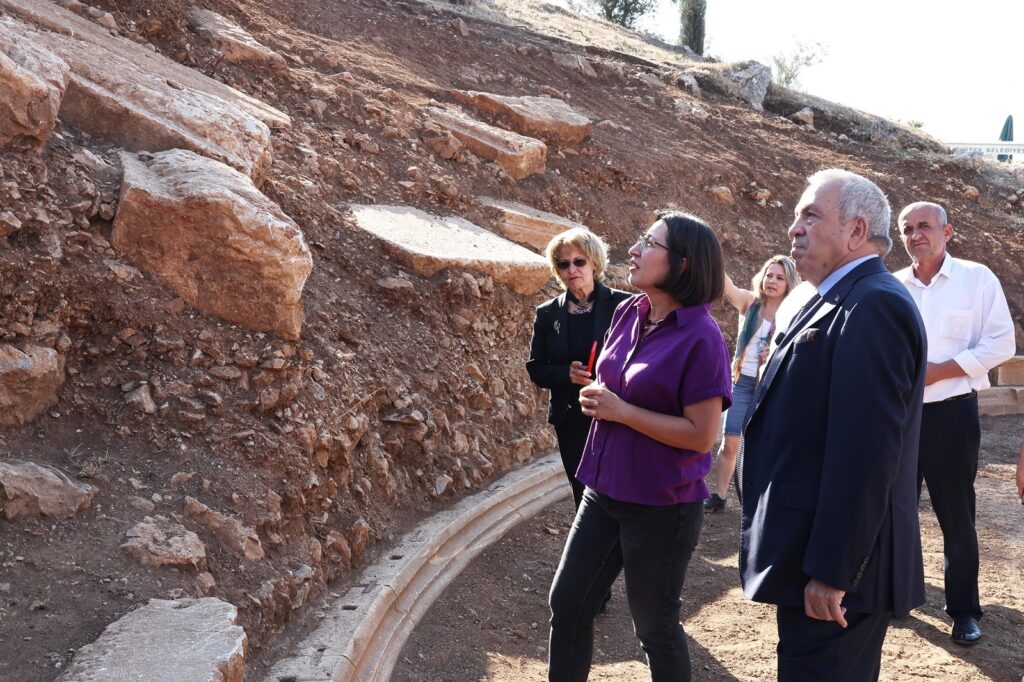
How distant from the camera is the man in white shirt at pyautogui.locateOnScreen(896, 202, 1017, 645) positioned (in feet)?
13.9

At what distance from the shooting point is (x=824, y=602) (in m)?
2.28

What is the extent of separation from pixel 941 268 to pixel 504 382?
3045 mm

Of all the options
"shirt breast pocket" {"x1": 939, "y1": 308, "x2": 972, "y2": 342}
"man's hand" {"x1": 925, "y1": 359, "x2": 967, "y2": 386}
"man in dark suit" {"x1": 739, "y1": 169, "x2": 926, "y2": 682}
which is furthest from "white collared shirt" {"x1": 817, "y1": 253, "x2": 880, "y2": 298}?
"shirt breast pocket" {"x1": 939, "y1": 308, "x2": 972, "y2": 342}

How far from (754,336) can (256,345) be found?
2893mm

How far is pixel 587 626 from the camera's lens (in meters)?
3.10

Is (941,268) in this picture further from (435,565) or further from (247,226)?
(247,226)

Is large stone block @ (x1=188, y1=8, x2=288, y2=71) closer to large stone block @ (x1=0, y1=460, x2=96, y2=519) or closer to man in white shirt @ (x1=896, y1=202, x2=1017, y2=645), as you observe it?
large stone block @ (x1=0, y1=460, x2=96, y2=519)

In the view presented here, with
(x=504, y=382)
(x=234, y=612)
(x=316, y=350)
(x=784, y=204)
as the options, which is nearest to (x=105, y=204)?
(x=316, y=350)

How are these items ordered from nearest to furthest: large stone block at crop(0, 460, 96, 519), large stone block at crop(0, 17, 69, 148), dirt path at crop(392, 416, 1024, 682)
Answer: large stone block at crop(0, 460, 96, 519) → dirt path at crop(392, 416, 1024, 682) → large stone block at crop(0, 17, 69, 148)

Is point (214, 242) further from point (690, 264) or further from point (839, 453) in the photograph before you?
point (839, 453)

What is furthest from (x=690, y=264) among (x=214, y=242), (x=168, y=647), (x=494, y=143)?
(x=494, y=143)

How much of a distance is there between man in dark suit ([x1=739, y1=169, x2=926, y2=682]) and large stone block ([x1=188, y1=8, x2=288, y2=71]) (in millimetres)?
6846

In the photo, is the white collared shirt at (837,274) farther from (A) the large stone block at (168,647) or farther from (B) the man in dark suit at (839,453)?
(A) the large stone block at (168,647)

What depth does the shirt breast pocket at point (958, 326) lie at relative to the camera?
4.40 metres
